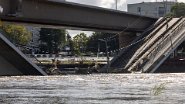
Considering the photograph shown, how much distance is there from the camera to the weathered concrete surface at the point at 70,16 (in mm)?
81688

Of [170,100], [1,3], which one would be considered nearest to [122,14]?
[1,3]

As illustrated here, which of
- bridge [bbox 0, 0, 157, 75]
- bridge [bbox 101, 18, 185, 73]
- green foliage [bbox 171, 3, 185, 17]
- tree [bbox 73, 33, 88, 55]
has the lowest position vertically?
tree [bbox 73, 33, 88, 55]

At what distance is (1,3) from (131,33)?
42.6 metres

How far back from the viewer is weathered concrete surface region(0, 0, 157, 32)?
8169cm

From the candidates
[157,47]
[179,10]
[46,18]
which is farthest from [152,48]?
[179,10]

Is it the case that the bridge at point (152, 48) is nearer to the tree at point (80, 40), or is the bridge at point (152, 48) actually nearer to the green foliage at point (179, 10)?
the green foliage at point (179, 10)

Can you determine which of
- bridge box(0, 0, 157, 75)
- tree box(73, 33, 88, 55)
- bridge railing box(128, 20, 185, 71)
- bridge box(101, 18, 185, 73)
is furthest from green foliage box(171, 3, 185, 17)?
bridge railing box(128, 20, 185, 71)

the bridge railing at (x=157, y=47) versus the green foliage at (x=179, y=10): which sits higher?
the bridge railing at (x=157, y=47)

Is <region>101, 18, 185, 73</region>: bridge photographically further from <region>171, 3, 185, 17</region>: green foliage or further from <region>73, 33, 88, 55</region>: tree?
<region>73, 33, 88, 55</region>: tree

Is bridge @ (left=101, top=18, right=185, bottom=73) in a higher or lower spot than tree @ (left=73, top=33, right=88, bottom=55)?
higher

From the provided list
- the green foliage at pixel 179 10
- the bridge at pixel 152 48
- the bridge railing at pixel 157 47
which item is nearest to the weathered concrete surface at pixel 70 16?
the bridge at pixel 152 48

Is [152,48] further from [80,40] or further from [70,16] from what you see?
[80,40]

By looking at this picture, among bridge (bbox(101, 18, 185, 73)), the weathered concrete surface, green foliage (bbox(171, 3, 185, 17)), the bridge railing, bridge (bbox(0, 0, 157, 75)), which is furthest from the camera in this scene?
green foliage (bbox(171, 3, 185, 17))

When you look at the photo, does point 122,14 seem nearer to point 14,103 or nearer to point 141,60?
point 141,60
